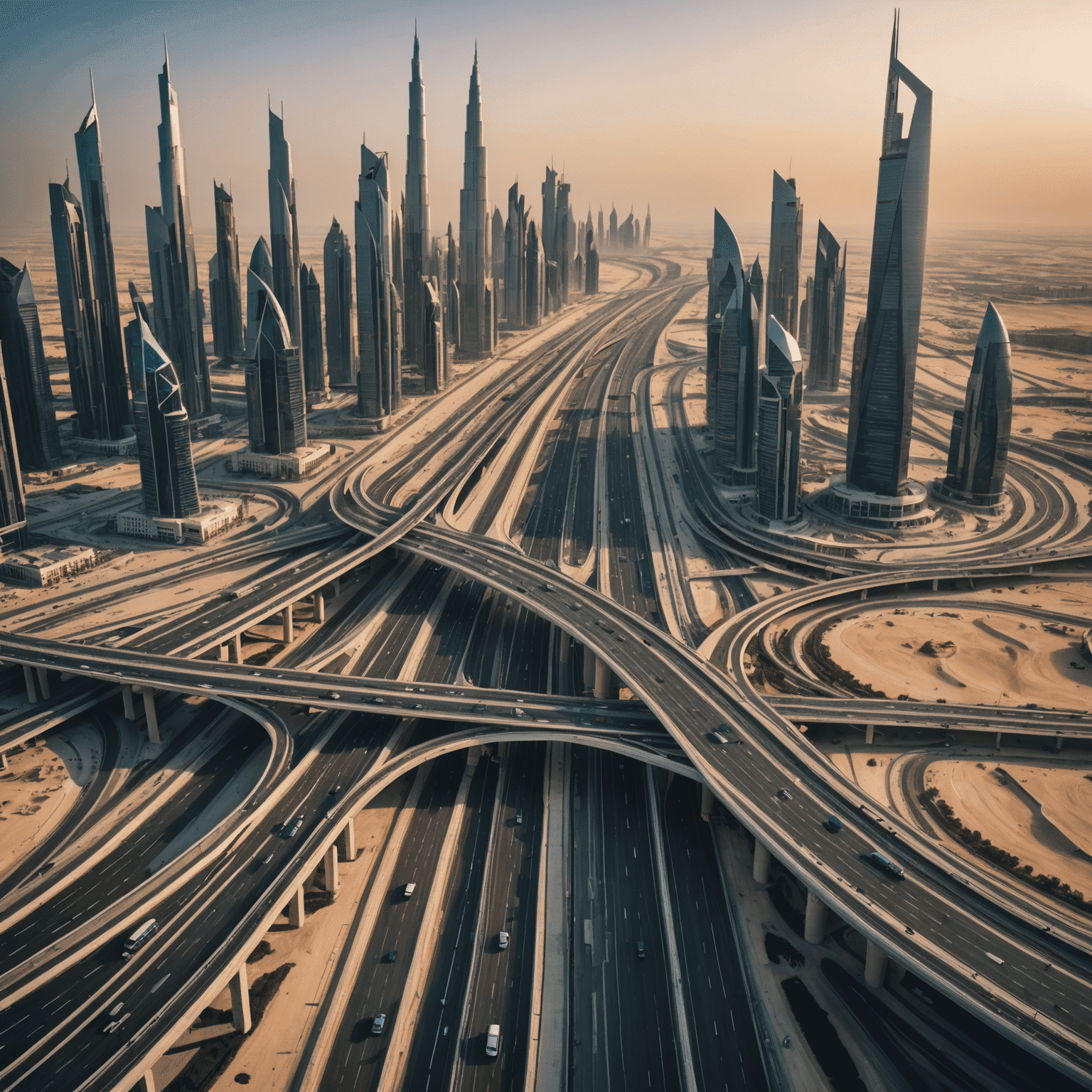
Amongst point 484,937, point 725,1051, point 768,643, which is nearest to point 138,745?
point 484,937

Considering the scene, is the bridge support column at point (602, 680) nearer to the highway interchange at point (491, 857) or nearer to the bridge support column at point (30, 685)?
the highway interchange at point (491, 857)

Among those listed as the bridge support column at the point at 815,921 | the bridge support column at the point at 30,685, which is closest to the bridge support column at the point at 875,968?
the bridge support column at the point at 815,921

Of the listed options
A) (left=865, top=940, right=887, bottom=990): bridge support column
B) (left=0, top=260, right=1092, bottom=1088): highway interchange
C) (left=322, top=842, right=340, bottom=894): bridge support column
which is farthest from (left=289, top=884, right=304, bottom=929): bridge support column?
(left=865, top=940, right=887, bottom=990): bridge support column

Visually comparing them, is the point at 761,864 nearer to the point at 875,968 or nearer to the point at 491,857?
the point at 875,968

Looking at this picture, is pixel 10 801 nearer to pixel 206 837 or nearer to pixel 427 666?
pixel 206 837

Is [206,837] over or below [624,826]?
over

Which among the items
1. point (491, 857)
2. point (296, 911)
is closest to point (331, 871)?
point (296, 911)
